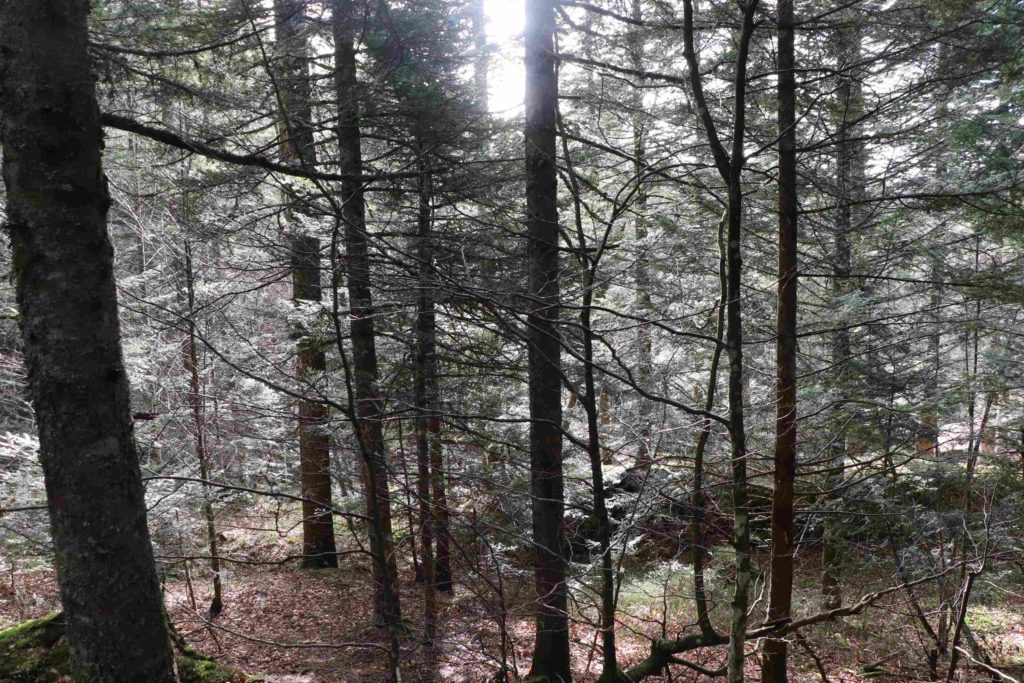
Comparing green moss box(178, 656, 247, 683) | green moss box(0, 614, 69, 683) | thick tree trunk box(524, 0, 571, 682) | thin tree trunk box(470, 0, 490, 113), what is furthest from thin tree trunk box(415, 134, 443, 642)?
green moss box(0, 614, 69, 683)

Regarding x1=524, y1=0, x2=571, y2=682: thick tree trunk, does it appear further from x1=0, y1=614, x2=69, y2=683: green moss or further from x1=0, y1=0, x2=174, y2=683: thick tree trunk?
x1=0, y1=0, x2=174, y2=683: thick tree trunk

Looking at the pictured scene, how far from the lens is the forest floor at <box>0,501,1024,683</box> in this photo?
21.0ft

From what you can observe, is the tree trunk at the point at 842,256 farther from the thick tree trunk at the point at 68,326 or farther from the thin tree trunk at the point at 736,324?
the thick tree trunk at the point at 68,326

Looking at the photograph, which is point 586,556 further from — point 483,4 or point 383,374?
point 483,4

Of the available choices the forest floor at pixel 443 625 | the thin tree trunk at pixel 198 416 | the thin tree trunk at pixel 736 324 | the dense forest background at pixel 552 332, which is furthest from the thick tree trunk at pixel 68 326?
the thin tree trunk at pixel 198 416

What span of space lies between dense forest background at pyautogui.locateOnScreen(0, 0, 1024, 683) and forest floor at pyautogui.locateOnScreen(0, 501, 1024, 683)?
8cm

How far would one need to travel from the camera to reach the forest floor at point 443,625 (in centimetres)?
641

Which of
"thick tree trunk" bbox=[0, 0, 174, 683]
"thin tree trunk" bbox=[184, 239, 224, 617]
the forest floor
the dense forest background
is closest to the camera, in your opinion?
"thick tree trunk" bbox=[0, 0, 174, 683]

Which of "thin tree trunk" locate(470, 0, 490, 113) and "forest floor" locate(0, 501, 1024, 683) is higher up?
"thin tree trunk" locate(470, 0, 490, 113)

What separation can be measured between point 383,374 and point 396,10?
481 cm

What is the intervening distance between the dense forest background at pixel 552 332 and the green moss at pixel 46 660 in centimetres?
4

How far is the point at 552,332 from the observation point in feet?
14.3

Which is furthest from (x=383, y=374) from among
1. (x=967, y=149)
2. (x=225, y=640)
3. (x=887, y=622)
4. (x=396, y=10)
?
(x=967, y=149)

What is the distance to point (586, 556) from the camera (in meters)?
9.87
